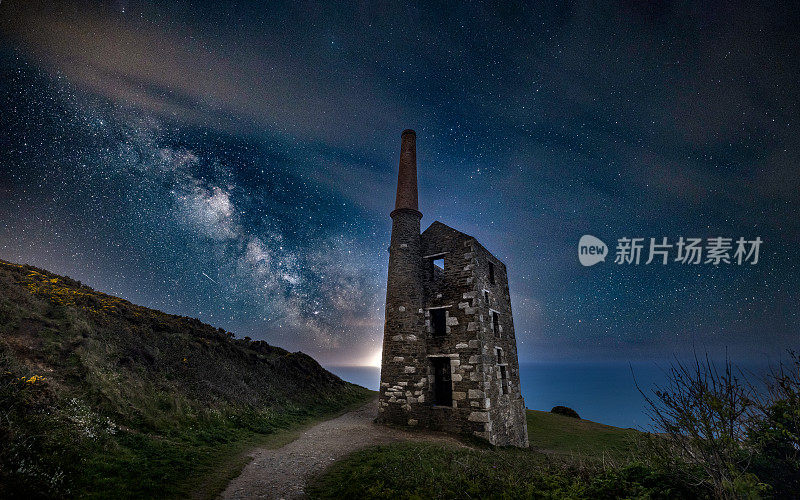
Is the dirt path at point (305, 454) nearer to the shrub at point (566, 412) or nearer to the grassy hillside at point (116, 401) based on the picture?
the grassy hillside at point (116, 401)

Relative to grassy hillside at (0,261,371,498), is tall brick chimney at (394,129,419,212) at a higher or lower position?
higher

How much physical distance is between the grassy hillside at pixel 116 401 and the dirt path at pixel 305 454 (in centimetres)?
76

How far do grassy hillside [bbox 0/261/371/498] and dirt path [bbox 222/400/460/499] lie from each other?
0.76 metres

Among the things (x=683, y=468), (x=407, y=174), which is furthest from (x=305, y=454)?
(x=407, y=174)

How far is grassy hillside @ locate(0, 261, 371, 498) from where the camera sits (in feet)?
22.5

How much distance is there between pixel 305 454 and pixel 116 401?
6793 millimetres

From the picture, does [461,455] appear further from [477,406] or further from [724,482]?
[724,482]

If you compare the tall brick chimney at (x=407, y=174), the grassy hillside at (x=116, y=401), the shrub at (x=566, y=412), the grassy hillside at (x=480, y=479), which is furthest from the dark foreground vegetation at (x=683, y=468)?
the shrub at (x=566, y=412)

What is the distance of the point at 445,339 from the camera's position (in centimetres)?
1731

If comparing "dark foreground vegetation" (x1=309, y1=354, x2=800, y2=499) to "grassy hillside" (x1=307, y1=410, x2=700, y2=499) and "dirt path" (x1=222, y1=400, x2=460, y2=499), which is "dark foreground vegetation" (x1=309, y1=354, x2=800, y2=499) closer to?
"grassy hillside" (x1=307, y1=410, x2=700, y2=499)

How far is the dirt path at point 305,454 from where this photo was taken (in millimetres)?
8039

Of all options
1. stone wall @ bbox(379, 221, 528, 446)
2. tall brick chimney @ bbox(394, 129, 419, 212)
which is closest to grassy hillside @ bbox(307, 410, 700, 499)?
stone wall @ bbox(379, 221, 528, 446)

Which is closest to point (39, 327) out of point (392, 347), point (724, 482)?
point (392, 347)

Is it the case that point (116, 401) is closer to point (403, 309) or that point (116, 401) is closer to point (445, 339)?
point (403, 309)
